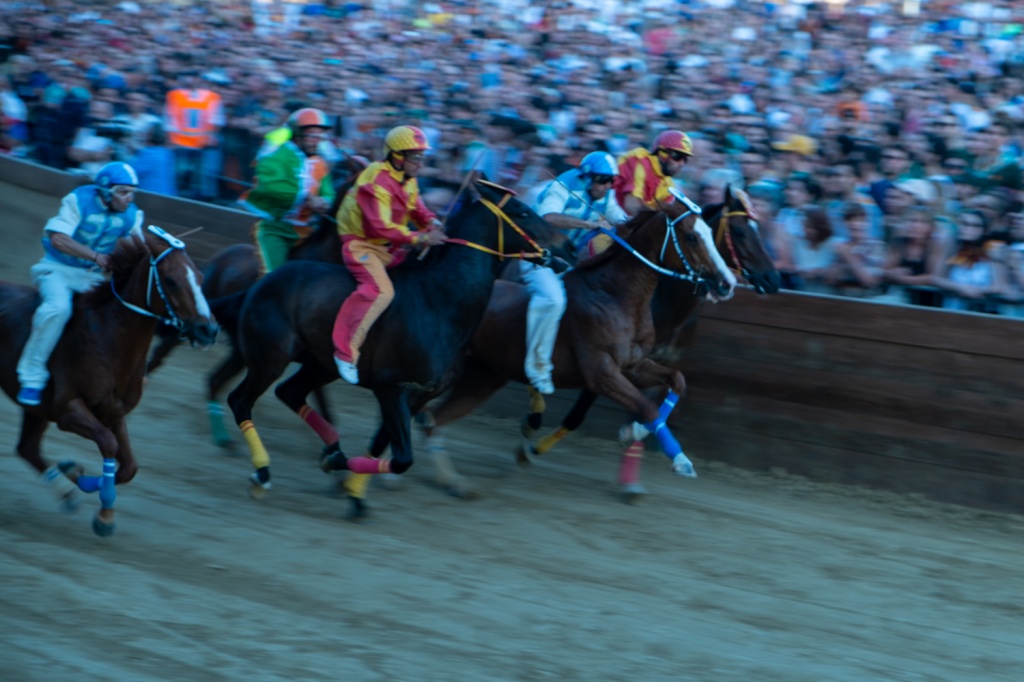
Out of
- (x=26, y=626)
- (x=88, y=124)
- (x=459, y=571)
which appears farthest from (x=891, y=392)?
(x=88, y=124)

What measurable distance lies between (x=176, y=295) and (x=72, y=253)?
806mm

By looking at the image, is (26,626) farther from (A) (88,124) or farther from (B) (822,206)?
(A) (88,124)

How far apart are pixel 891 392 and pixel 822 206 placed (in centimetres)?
166

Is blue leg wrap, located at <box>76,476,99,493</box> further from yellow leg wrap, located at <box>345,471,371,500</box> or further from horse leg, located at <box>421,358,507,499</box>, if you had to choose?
horse leg, located at <box>421,358,507,499</box>

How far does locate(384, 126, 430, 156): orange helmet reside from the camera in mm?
7738

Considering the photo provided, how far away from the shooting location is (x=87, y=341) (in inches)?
275

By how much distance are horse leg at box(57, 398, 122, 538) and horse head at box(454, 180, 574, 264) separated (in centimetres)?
252

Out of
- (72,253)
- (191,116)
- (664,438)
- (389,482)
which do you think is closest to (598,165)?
(664,438)

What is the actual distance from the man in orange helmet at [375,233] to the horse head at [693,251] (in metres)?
1.60

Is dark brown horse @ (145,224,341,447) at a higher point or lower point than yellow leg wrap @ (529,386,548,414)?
higher

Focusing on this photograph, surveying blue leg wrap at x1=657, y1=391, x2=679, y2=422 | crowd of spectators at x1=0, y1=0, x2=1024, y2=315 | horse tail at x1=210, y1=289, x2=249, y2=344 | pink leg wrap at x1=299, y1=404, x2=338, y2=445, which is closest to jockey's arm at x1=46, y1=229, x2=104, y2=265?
horse tail at x1=210, y1=289, x2=249, y2=344

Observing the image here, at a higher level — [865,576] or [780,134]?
[780,134]

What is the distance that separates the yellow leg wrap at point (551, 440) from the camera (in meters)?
9.30

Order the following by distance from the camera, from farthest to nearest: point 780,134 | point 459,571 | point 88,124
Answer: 1. point 88,124
2. point 780,134
3. point 459,571
